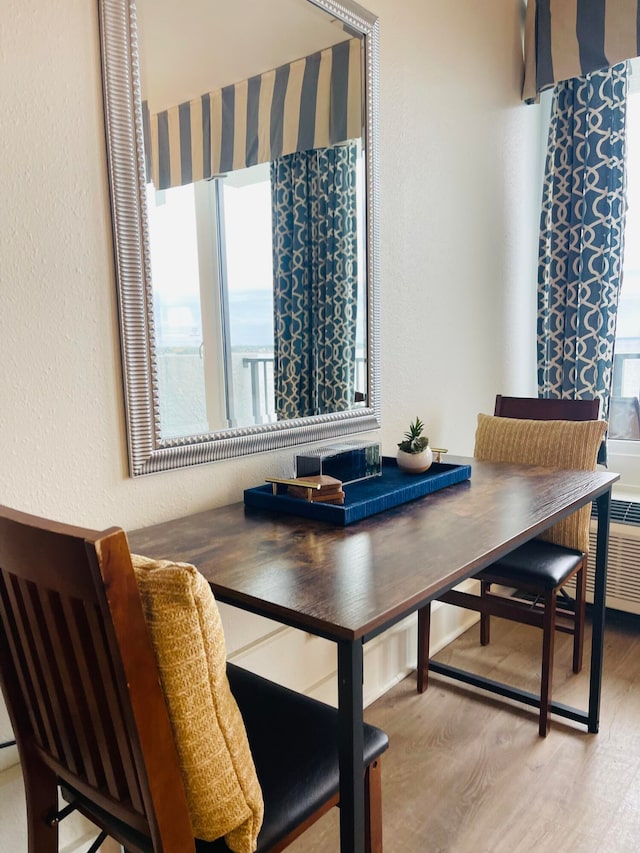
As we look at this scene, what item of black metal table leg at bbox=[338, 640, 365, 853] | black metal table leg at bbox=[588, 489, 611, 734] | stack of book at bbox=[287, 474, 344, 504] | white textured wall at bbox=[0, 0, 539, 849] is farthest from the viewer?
black metal table leg at bbox=[588, 489, 611, 734]

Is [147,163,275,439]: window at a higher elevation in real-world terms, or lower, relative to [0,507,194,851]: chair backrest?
higher

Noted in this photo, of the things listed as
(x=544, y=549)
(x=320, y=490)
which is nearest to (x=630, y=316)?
(x=544, y=549)

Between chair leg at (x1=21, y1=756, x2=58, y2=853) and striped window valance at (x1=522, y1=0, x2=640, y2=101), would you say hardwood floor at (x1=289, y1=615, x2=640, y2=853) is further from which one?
striped window valance at (x1=522, y1=0, x2=640, y2=101)

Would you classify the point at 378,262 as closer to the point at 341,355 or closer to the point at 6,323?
the point at 341,355

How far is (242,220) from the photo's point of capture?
61.7 inches

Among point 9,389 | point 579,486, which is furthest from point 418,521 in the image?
point 9,389

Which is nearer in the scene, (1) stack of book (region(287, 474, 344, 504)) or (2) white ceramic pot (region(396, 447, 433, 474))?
(1) stack of book (region(287, 474, 344, 504))

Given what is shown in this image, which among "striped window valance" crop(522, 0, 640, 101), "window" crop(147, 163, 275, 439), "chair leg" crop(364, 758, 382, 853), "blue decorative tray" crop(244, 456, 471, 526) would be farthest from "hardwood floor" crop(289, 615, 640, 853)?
"striped window valance" crop(522, 0, 640, 101)

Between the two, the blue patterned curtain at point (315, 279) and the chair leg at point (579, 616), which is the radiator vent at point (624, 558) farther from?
the blue patterned curtain at point (315, 279)

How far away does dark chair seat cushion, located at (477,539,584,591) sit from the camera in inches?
73.0

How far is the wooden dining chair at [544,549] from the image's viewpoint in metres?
1.87

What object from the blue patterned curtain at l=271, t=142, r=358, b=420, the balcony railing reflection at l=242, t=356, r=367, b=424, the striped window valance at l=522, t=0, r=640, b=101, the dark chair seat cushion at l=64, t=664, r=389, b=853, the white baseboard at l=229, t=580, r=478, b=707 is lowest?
the white baseboard at l=229, t=580, r=478, b=707

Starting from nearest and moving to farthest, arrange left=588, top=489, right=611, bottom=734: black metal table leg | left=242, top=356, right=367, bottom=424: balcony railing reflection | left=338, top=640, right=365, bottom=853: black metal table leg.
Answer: left=338, top=640, right=365, bottom=853: black metal table leg → left=242, top=356, right=367, bottom=424: balcony railing reflection → left=588, top=489, right=611, bottom=734: black metal table leg

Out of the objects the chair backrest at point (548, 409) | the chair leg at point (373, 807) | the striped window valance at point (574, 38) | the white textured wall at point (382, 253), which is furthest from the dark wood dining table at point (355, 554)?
the striped window valance at point (574, 38)
